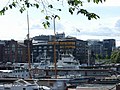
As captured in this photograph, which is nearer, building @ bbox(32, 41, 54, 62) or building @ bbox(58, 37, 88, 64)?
building @ bbox(32, 41, 54, 62)

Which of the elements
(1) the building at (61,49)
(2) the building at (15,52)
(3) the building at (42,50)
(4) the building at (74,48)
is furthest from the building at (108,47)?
(2) the building at (15,52)

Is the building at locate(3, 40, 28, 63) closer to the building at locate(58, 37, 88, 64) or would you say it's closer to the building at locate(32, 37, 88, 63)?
the building at locate(32, 37, 88, 63)

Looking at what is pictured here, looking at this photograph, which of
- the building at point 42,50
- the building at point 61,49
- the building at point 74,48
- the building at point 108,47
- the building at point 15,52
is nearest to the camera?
the building at point 15,52

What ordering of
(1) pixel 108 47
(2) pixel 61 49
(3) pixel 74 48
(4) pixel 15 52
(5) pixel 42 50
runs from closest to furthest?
(4) pixel 15 52 < (2) pixel 61 49 < (5) pixel 42 50 < (3) pixel 74 48 < (1) pixel 108 47

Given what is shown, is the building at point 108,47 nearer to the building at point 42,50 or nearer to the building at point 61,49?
the building at point 61,49

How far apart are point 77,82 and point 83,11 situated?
42328 mm

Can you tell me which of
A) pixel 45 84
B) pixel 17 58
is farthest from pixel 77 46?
pixel 45 84

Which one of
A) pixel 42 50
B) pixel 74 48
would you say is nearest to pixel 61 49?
pixel 74 48

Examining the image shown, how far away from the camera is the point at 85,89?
89.5ft

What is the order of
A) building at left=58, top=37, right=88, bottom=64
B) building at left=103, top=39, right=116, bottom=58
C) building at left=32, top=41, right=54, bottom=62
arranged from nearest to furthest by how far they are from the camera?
building at left=32, top=41, right=54, bottom=62, building at left=58, top=37, right=88, bottom=64, building at left=103, top=39, right=116, bottom=58

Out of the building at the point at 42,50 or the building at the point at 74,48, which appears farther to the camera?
the building at the point at 74,48

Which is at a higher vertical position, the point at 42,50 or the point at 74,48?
the point at 74,48

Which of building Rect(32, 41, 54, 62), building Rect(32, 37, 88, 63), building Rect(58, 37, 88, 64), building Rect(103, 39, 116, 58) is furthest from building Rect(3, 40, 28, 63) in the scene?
building Rect(103, 39, 116, 58)

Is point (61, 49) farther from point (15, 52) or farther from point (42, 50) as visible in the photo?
point (15, 52)
